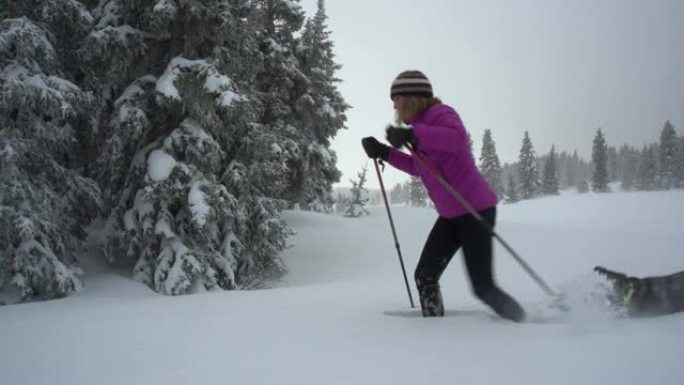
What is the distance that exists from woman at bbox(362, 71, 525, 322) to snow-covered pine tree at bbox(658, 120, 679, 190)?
7828 centimetres

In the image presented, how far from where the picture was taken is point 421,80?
395 centimetres

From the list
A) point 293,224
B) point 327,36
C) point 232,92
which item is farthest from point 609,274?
A: point 327,36

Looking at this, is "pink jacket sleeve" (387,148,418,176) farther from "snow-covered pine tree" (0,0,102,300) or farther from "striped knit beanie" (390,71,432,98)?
"snow-covered pine tree" (0,0,102,300)

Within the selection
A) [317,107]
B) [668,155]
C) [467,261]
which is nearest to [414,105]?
[467,261]

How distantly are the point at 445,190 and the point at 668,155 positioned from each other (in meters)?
80.3

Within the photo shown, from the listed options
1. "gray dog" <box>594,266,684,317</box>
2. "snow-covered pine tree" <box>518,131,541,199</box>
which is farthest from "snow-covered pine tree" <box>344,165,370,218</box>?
"snow-covered pine tree" <box>518,131,541,199</box>

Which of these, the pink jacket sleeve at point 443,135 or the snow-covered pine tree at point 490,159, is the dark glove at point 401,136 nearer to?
the pink jacket sleeve at point 443,135

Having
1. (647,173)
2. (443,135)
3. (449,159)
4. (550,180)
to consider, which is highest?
(647,173)

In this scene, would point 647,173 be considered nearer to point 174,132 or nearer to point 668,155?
point 668,155

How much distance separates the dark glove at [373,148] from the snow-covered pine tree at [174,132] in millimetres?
5746

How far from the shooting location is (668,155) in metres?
67.4

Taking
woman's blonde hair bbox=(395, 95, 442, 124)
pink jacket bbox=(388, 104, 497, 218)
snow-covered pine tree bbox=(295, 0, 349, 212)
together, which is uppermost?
snow-covered pine tree bbox=(295, 0, 349, 212)

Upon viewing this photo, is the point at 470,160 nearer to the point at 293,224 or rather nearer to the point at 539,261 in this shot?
the point at 539,261

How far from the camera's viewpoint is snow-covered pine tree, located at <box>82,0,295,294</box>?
9414mm
